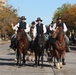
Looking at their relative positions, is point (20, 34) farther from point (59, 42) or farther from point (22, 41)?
point (59, 42)

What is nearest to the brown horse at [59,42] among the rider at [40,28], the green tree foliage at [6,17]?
the rider at [40,28]

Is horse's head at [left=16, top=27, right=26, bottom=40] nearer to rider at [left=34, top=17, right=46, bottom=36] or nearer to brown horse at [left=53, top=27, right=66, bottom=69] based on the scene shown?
rider at [left=34, top=17, right=46, bottom=36]

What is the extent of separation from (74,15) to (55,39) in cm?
7195

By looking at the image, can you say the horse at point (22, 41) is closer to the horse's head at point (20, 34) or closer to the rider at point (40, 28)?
the horse's head at point (20, 34)

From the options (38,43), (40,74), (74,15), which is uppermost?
(74,15)

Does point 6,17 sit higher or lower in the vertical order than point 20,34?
higher

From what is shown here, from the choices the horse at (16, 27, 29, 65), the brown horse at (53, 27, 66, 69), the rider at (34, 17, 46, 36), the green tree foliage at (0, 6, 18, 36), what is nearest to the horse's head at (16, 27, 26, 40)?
the horse at (16, 27, 29, 65)

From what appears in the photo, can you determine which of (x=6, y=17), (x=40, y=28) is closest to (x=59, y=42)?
(x=40, y=28)

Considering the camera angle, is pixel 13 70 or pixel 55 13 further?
pixel 55 13

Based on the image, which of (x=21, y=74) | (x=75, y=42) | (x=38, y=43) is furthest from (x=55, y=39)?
(x=75, y=42)

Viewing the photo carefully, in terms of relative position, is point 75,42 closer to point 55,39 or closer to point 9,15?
point 9,15

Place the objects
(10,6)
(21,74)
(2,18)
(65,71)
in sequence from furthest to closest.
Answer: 1. (10,6)
2. (2,18)
3. (65,71)
4. (21,74)

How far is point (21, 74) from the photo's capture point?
15484mm

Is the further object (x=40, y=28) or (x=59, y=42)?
(x=40, y=28)
